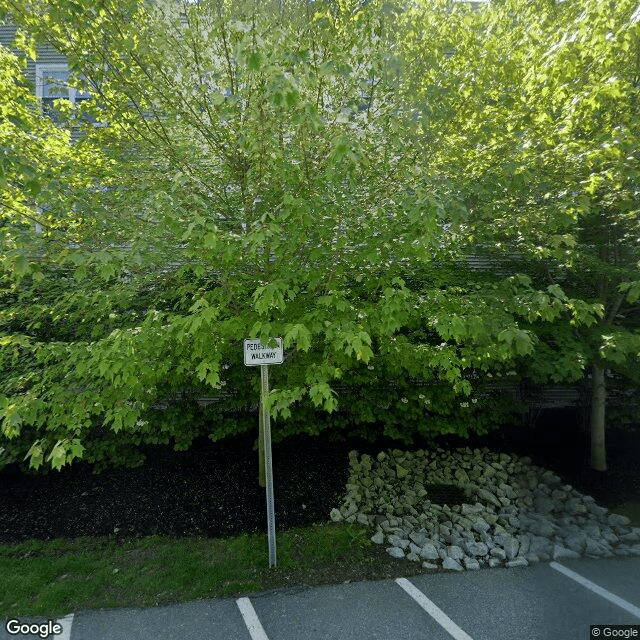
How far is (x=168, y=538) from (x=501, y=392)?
503cm

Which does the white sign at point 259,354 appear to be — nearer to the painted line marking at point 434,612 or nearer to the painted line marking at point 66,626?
the painted line marking at point 434,612

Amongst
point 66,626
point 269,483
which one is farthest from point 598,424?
point 66,626

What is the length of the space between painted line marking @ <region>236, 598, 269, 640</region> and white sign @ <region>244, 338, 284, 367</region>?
199cm

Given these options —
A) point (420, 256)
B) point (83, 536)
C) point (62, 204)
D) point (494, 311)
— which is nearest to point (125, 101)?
point (62, 204)

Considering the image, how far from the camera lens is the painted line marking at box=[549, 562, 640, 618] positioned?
3.85 metres

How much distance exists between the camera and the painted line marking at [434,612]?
354cm

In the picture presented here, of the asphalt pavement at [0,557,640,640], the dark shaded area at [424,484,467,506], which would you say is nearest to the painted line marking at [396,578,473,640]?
the asphalt pavement at [0,557,640,640]

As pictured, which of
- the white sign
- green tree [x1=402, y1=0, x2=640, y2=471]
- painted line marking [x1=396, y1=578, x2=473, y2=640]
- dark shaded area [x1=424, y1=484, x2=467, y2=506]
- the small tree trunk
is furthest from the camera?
the small tree trunk

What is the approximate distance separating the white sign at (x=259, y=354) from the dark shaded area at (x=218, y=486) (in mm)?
2222

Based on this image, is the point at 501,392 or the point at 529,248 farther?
the point at 501,392

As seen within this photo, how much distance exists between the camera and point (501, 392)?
23.8 feet

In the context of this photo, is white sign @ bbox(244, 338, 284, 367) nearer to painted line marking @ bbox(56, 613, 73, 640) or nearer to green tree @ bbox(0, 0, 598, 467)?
green tree @ bbox(0, 0, 598, 467)

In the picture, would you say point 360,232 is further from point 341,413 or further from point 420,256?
point 341,413

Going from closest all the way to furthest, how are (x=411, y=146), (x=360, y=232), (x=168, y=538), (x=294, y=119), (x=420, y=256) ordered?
(x=294, y=119) < (x=420, y=256) < (x=360, y=232) < (x=411, y=146) < (x=168, y=538)
